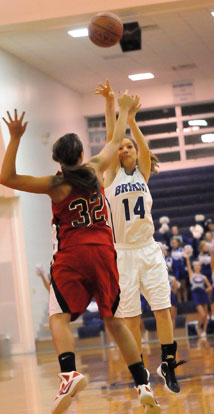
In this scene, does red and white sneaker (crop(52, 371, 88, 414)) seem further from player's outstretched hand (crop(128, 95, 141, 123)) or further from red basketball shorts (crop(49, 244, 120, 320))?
player's outstretched hand (crop(128, 95, 141, 123))

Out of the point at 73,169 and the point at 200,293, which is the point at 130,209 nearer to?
the point at 73,169

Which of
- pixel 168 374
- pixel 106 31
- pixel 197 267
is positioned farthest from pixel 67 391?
pixel 197 267

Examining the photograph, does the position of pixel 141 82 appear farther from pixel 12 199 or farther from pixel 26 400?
pixel 26 400

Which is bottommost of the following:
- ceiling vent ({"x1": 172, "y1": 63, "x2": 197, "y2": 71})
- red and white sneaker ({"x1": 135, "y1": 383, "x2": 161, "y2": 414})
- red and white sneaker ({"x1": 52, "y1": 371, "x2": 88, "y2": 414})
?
red and white sneaker ({"x1": 135, "y1": 383, "x2": 161, "y2": 414})

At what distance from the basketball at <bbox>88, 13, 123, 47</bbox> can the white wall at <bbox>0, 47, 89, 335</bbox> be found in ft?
18.6

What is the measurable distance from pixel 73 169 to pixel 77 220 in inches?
10.6

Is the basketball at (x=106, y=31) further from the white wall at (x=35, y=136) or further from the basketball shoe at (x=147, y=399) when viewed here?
the white wall at (x=35, y=136)

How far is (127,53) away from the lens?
13719 millimetres

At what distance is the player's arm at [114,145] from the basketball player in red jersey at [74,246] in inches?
1.4

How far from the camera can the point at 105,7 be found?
9.23m

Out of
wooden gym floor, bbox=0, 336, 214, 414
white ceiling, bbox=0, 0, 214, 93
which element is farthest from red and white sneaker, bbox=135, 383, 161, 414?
white ceiling, bbox=0, 0, 214, 93

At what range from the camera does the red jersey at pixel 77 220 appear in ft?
13.3

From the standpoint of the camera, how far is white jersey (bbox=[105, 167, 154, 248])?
212 inches

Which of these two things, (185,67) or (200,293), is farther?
(185,67)
